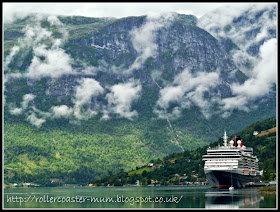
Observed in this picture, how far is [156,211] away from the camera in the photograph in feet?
396

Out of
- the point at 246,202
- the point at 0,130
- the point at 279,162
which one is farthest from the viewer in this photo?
the point at 246,202

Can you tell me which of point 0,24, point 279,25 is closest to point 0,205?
point 0,24

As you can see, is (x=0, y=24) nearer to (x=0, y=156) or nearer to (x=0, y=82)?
(x=0, y=82)

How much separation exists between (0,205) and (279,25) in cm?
7007

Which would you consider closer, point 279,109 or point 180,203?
point 279,109

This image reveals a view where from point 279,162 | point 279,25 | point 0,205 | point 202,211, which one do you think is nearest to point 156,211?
point 202,211

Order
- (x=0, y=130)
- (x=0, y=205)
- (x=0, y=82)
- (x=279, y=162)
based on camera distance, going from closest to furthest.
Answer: (x=0, y=130), (x=0, y=82), (x=279, y=162), (x=0, y=205)

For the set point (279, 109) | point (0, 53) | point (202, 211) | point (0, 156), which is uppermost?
point (0, 53)

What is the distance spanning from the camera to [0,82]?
105250 mm

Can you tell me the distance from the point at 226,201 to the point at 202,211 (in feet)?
113

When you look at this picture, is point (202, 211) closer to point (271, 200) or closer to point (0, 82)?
point (271, 200)

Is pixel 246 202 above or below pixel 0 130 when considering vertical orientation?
below

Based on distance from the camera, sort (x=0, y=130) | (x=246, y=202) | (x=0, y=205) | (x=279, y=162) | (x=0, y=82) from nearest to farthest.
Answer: (x=0, y=130) → (x=0, y=82) → (x=279, y=162) → (x=0, y=205) → (x=246, y=202)

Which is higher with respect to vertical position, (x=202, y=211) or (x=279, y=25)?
Answer: (x=279, y=25)
